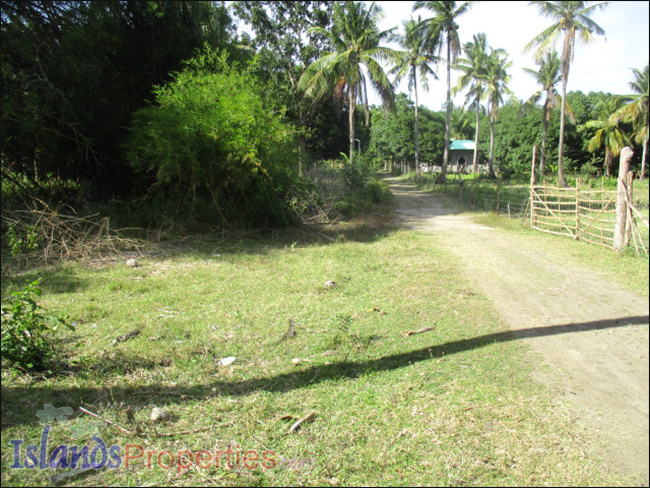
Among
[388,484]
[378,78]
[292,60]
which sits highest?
[292,60]

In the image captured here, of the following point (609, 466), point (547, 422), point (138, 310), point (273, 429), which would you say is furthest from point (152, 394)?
point (609, 466)

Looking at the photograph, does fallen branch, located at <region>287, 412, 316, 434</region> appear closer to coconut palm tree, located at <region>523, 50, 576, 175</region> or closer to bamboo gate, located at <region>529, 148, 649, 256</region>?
bamboo gate, located at <region>529, 148, 649, 256</region>

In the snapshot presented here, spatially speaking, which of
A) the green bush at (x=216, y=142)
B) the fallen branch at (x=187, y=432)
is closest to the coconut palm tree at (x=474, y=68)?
the green bush at (x=216, y=142)

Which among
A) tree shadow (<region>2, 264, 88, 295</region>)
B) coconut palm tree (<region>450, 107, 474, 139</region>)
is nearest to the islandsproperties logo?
tree shadow (<region>2, 264, 88, 295</region>)

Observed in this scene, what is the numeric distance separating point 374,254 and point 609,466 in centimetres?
674

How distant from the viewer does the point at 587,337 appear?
395 cm

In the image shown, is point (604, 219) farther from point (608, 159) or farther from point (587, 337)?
point (608, 159)

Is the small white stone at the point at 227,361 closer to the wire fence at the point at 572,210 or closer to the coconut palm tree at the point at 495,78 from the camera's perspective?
the wire fence at the point at 572,210

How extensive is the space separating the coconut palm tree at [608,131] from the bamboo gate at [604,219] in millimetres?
24122

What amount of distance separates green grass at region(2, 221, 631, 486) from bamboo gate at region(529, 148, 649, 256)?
9.81ft

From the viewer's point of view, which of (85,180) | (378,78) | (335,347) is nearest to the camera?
(335,347)

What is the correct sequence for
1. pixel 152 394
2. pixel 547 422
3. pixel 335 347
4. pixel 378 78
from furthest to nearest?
pixel 378 78, pixel 335 347, pixel 152 394, pixel 547 422

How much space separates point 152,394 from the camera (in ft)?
11.2

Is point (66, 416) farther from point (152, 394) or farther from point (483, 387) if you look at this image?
point (483, 387)
